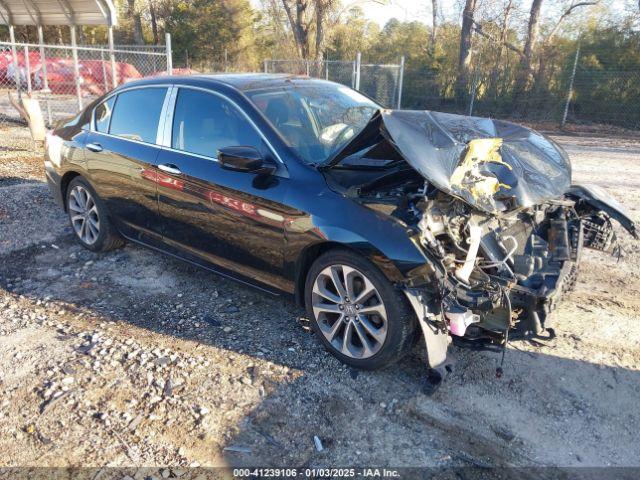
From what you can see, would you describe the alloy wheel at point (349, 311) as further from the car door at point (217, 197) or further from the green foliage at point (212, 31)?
the green foliage at point (212, 31)

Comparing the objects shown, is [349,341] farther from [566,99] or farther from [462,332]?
[566,99]

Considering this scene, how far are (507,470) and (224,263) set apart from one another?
2.40 metres

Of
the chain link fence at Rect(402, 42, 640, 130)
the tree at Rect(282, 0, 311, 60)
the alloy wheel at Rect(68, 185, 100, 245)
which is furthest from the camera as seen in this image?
the tree at Rect(282, 0, 311, 60)

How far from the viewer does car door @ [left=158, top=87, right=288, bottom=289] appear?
3648 millimetres

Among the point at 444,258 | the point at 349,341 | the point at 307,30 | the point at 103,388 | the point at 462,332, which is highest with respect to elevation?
the point at 307,30

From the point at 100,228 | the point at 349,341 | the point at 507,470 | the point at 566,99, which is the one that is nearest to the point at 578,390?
the point at 507,470

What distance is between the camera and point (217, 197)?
3.88m

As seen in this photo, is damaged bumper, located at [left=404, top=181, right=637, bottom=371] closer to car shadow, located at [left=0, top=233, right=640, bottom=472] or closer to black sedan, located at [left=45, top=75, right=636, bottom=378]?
black sedan, located at [left=45, top=75, right=636, bottom=378]

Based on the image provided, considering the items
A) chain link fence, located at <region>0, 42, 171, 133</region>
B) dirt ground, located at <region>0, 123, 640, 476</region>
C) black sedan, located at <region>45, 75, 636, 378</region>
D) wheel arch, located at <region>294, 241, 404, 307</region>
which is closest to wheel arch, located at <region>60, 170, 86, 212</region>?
black sedan, located at <region>45, 75, 636, 378</region>

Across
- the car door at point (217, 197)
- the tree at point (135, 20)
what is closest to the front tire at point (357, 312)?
the car door at point (217, 197)

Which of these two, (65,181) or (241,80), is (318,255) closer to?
(241,80)

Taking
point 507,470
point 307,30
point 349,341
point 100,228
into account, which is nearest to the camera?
point 507,470

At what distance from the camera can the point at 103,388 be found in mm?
3244

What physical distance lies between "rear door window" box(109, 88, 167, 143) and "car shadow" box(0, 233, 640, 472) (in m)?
1.49
